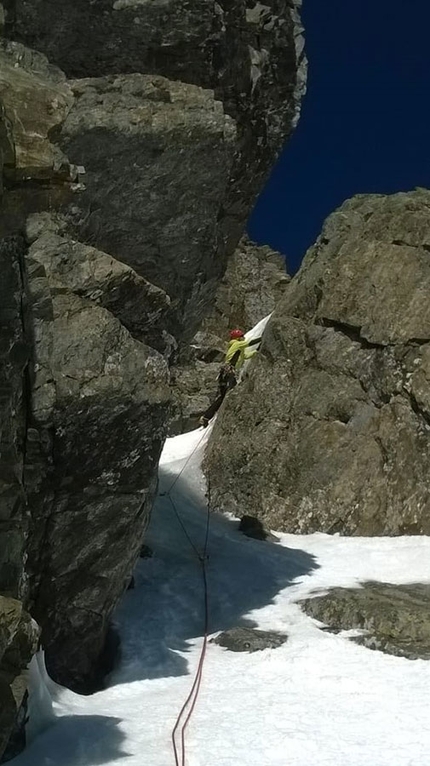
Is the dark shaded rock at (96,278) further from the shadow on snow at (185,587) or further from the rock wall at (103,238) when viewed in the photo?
the shadow on snow at (185,587)

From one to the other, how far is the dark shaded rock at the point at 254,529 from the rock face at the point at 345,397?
1.12 meters

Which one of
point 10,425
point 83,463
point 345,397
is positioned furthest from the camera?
point 345,397

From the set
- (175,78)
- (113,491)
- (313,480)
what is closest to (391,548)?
(313,480)

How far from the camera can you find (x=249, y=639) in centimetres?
1458

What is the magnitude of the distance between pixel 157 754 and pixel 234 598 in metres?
6.39

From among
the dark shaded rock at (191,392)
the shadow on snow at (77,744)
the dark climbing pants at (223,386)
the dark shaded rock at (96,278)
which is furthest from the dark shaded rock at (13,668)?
the dark shaded rock at (191,392)

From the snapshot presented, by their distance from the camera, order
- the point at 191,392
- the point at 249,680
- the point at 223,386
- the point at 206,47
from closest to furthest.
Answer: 1. the point at 249,680
2. the point at 206,47
3. the point at 223,386
4. the point at 191,392

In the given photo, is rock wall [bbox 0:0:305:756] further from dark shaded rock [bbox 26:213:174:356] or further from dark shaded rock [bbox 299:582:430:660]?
dark shaded rock [bbox 299:582:430:660]

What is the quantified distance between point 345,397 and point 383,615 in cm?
942

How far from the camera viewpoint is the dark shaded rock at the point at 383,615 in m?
13.9

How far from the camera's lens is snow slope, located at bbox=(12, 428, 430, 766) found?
418 inches

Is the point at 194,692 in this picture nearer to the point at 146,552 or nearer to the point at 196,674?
the point at 196,674

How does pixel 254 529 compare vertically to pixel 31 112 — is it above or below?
below

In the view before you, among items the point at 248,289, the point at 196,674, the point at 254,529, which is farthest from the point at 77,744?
the point at 248,289
